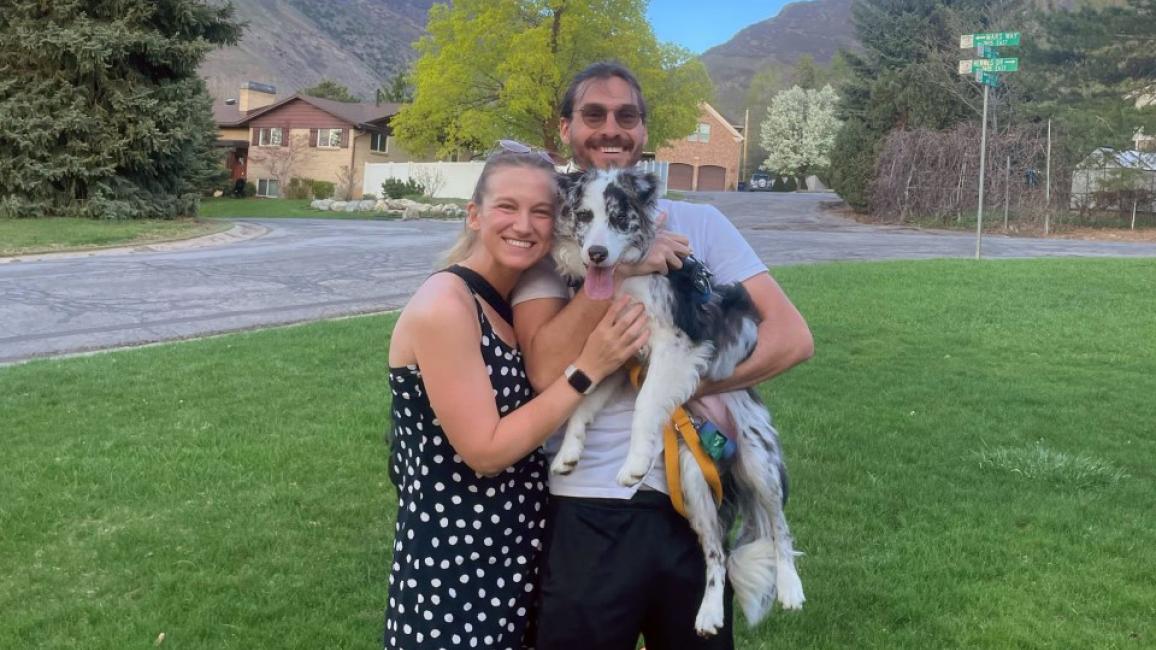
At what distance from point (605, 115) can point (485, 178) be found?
57 centimetres

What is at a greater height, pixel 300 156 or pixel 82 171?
pixel 300 156

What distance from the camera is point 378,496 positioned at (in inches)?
218

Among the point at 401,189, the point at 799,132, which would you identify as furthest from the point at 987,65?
the point at 799,132

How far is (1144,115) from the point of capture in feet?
94.5

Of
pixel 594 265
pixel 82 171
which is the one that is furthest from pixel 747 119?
pixel 594 265

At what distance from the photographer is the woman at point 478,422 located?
6.70 feet

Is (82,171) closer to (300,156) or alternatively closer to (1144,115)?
(300,156)

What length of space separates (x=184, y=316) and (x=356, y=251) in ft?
25.4

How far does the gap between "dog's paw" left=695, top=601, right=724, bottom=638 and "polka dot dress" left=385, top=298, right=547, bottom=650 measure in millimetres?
464

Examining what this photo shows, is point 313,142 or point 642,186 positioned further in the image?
point 313,142

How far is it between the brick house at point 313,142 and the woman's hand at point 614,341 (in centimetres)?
4541

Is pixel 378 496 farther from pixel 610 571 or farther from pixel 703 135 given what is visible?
pixel 703 135

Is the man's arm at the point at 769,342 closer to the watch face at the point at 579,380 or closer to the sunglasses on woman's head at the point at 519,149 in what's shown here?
the watch face at the point at 579,380

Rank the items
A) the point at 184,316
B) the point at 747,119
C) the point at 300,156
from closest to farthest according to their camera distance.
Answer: the point at 184,316 → the point at 300,156 → the point at 747,119
